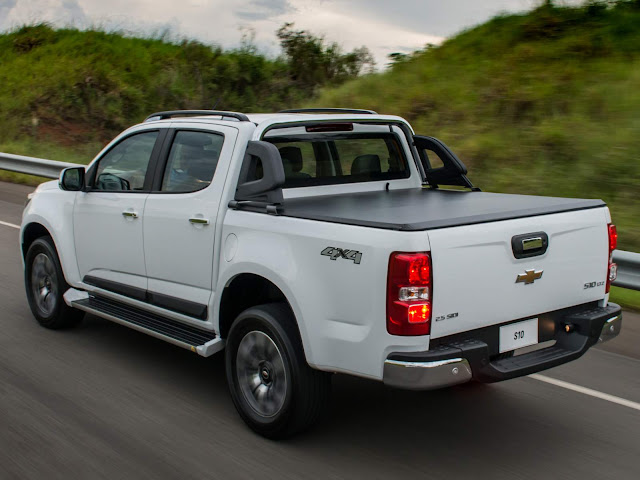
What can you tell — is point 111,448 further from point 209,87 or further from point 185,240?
point 209,87

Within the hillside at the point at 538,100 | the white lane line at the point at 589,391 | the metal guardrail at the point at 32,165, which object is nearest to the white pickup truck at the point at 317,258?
the white lane line at the point at 589,391

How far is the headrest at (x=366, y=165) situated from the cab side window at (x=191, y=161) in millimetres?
1110

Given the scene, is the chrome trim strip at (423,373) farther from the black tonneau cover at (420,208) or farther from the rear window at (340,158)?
the rear window at (340,158)

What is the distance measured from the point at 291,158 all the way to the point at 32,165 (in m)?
10.3

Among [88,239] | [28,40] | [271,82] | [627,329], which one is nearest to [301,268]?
[88,239]

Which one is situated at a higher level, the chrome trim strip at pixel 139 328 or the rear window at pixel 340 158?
the rear window at pixel 340 158

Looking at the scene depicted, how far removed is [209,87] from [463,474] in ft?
56.9

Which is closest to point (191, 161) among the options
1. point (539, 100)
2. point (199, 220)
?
point (199, 220)

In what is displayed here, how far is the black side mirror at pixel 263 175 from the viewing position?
4.52 metres

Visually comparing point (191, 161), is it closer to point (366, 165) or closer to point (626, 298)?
point (366, 165)

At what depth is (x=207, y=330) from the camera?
4.95 m

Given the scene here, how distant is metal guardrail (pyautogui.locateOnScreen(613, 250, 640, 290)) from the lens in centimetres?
694

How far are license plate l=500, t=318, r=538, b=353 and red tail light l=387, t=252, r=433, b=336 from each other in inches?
21.7

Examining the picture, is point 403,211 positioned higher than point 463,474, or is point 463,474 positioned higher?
point 403,211
